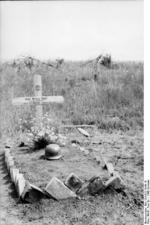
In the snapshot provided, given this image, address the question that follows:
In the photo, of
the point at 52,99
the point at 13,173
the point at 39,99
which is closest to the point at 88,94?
the point at 52,99

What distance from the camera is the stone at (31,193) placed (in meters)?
3.06

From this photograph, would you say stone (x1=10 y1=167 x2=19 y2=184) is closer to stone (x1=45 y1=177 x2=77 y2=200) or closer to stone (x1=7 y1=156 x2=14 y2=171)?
stone (x1=7 y1=156 x2=14 y2=171)

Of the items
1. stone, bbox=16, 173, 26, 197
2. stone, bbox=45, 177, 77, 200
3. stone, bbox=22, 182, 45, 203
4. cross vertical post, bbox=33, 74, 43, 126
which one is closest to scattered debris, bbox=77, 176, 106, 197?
stone, bbox=45, 177, 77, 200

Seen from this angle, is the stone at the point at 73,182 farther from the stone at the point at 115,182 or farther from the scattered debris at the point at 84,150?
the scattered debris at the point at 84,150

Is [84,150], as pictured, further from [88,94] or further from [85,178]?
[85,178]

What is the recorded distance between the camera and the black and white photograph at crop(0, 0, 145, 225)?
2.98 metres

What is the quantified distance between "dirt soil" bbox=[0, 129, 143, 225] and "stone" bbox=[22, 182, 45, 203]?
0.16 ft

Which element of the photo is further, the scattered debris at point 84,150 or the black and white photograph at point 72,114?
the scattered debris at point 84,150

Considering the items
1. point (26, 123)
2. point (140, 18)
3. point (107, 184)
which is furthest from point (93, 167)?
point (140, 18)

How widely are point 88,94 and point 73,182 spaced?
1580 millimetres

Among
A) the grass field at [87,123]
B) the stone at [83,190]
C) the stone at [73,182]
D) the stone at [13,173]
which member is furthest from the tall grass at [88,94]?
the stone at [83,190]

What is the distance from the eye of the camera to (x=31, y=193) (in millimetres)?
3061

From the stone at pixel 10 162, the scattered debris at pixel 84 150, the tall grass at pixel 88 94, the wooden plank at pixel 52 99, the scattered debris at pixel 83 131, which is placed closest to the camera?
the stone at pixel 10 162

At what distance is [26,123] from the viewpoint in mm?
4465
